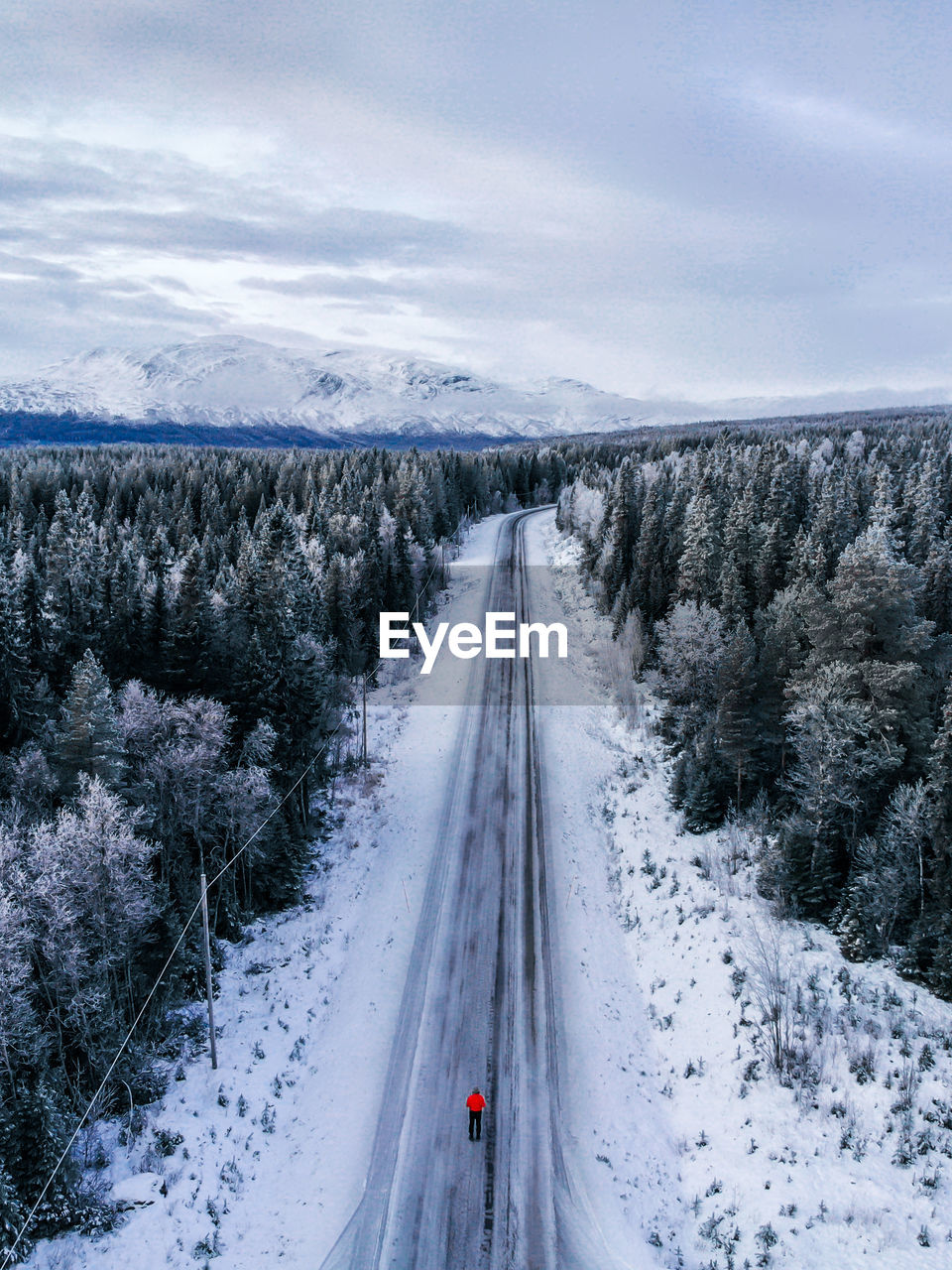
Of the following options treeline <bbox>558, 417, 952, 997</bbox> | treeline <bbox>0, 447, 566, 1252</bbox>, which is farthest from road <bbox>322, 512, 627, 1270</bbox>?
treeline <bbox>558, 417, 952, 997</bbox>

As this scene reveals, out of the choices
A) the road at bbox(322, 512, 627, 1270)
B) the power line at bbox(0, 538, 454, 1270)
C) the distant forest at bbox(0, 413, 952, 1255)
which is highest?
the distant forest at bbox(0, 413, 952, 1255)

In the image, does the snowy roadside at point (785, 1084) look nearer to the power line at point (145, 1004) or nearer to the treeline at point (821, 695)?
the treeline at point (821, 695)

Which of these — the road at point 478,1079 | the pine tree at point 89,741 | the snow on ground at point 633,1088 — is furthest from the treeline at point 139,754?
the road at point 478,1079

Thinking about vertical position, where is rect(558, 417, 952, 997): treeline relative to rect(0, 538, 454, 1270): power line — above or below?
above

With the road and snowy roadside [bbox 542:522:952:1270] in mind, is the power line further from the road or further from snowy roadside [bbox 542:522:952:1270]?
snowy roadside [bbox 542:522:952:1270]

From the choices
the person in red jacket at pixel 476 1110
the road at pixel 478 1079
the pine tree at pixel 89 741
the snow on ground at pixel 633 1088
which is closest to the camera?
the snow on ground at pixel 633 1088

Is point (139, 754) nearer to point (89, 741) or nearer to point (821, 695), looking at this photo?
point (89, 741)

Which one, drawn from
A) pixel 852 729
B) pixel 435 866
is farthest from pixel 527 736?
pixel 852 729
